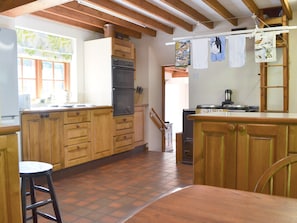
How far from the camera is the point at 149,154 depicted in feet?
17.9

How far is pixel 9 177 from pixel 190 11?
3773 mm

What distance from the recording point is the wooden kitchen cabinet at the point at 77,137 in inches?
155

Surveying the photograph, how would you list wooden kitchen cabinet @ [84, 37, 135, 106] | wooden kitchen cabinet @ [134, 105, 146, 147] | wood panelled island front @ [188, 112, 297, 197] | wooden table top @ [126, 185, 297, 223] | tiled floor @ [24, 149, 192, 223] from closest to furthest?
wooden table top @ [126, 185, 297, 223] → wood panelled island front @ [188, 112, 297, 197] → tiled floor @ [24, 149, 192, 223] → wooden kitchen cabinet @ [84, 37, 135, 106] → wooden kitchen cabinet @ [134, 105, 146, 147]

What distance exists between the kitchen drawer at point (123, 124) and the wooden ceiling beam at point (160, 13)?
188cm

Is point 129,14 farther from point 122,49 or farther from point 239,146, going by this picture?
point 239,146

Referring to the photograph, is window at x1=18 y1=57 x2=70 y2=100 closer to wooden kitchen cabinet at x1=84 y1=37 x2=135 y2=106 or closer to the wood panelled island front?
wooden kitchen cabinet at x1=84 y1=37 x2=135 y2=106

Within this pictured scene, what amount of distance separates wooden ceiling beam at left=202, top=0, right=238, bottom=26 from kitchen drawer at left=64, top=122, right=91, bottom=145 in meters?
2.53

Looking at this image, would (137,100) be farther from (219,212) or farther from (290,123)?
(219,212)

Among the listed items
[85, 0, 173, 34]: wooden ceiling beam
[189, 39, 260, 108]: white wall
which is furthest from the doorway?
[85, 0, 173, 34]: wooden ceiling beam

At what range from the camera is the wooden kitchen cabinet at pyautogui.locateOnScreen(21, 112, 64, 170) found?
3.40 m

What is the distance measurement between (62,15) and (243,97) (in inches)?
133

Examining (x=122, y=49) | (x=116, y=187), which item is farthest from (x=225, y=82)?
(x=116, y=187)

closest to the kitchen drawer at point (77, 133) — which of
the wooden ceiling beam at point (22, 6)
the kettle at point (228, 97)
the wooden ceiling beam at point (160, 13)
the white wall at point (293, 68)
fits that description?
the wooden ceiling beam at point (22, 6)

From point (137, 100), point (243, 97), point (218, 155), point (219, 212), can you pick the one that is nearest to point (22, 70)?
point (137, 100)
